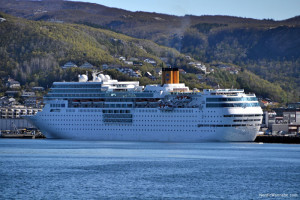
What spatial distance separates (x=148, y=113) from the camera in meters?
93.5

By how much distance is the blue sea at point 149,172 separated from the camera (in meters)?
48.2

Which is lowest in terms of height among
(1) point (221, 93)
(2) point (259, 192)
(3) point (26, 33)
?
(2) point (259, 192)

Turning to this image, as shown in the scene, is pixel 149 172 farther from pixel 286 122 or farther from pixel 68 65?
pixel 68 65

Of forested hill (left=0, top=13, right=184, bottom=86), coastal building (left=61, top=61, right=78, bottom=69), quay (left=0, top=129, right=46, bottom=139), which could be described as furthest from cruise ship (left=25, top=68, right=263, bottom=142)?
coastal building (left=61, top=61, right=78, bottom=69)

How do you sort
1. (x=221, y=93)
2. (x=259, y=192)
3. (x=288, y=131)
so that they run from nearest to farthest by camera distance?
(x=259, y=192) < (x=221, y=93) < (x=288, y=131)

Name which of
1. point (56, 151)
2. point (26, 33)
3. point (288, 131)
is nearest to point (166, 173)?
point (56, 151)

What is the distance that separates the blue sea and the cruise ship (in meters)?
6.41

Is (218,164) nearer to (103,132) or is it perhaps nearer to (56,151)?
(56,151)

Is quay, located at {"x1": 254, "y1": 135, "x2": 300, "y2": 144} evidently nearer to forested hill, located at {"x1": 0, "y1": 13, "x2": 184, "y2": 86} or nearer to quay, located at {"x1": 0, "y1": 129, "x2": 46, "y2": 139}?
quay, located at {"x1": 0, "y1": 129, "x2": 46, "y2": 139}

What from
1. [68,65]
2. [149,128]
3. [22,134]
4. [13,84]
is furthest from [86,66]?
[149,128]

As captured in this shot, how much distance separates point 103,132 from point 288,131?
98.9 ft

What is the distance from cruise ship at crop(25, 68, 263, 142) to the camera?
290ft

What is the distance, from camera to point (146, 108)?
93.6 m

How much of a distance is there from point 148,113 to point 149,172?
3586 cm
